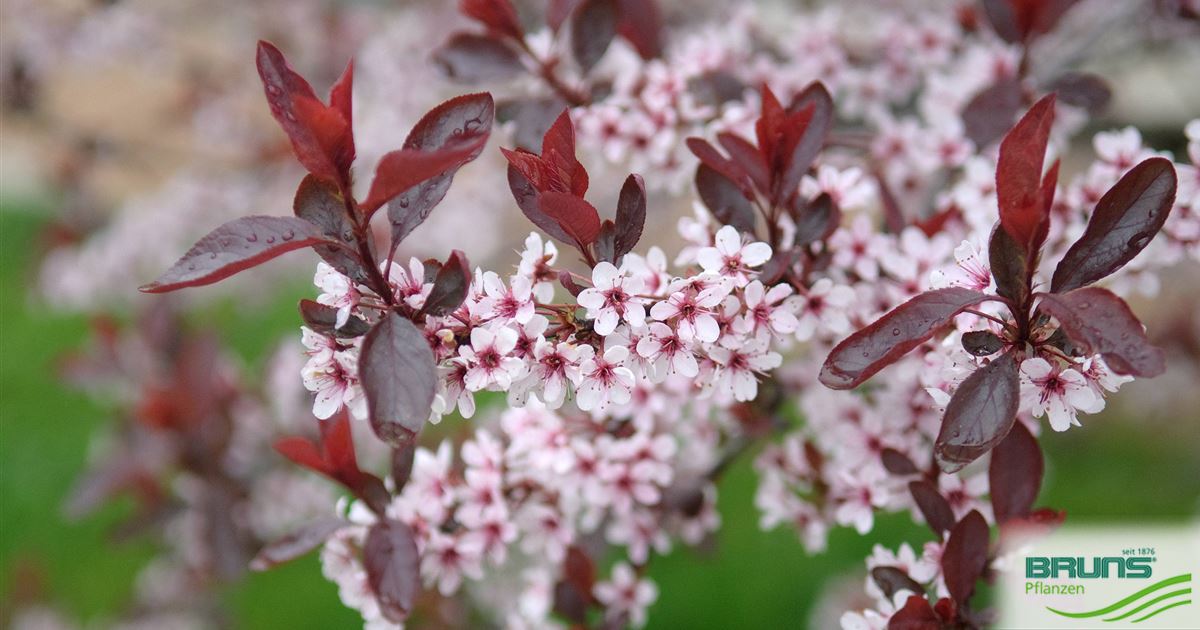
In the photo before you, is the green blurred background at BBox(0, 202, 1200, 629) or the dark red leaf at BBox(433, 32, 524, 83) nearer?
the dark red leaf at BBox(433, 32, 524, 83)

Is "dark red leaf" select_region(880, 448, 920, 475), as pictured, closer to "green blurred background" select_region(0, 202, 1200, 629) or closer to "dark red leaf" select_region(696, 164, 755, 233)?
"dark red leaf" select_region(696, 164, 755, 233)

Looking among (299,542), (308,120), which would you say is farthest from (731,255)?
(299,542)

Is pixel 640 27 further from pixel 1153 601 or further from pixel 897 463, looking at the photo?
pixel 1153 601

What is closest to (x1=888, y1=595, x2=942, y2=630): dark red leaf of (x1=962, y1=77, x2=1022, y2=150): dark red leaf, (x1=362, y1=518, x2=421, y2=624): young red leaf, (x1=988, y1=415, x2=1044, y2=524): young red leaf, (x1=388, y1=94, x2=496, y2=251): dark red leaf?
(x1=988, y1=415, x2=1044, y2=524): young red leaf

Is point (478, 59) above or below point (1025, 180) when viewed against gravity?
above

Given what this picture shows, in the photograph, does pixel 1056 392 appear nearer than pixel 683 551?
Yes

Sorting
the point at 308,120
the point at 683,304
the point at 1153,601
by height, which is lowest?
the point at 1153,601

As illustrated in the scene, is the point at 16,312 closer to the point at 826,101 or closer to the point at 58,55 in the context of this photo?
the point at 58,55

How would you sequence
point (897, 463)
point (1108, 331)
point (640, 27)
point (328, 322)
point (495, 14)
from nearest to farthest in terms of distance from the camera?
point (1108, 331), point (328, 322), point (897, 463), point (495, 14), point (640, 27)
